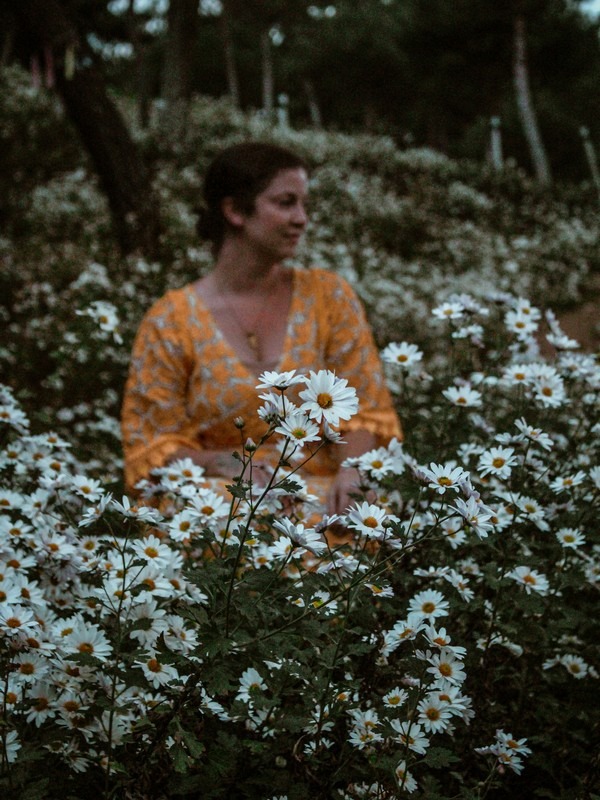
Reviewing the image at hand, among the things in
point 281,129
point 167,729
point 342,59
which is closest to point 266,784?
point 167,729

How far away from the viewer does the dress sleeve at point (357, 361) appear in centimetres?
284

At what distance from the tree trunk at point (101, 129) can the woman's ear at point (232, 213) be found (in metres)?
3.56

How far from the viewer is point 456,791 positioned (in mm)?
1503

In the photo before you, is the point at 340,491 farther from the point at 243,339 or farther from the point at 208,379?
the point at 243,339

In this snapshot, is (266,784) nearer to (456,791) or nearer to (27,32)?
(456,791)

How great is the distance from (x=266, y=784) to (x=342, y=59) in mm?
34624

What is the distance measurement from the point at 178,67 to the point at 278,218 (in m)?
10.1

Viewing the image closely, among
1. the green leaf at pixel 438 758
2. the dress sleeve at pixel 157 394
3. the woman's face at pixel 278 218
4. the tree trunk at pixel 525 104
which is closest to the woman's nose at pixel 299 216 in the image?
the woman's face at pixel 278 218

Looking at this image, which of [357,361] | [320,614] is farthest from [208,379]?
[320,614]

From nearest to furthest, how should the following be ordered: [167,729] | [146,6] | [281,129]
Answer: [167,729] < [281,129] < [146,6]

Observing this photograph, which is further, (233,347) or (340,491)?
(233,347)

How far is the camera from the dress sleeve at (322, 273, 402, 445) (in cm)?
284

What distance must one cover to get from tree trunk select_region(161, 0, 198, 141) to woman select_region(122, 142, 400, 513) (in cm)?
902

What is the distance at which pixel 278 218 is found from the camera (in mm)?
2963
